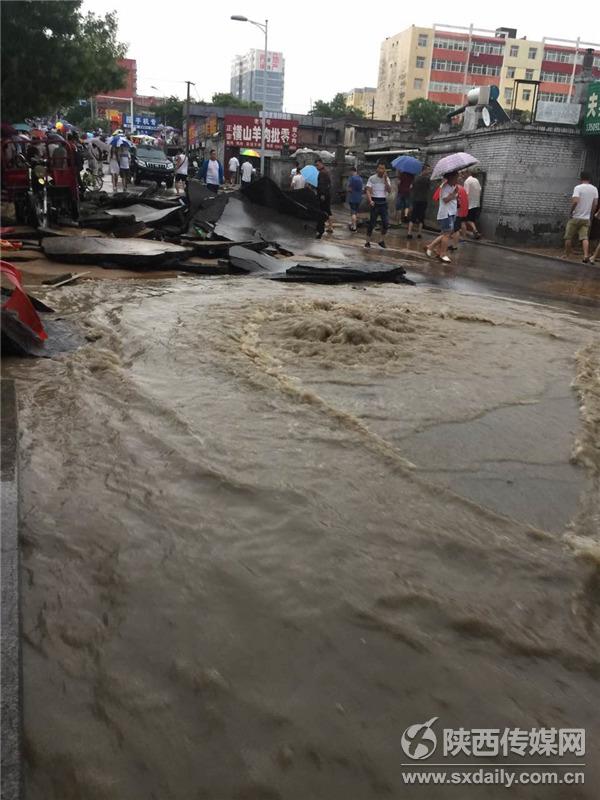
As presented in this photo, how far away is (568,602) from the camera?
2500 millimetres

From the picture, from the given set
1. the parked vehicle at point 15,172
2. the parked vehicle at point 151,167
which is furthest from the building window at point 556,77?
the parked vehicle at point 15,172

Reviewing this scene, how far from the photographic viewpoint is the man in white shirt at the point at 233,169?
32.8m

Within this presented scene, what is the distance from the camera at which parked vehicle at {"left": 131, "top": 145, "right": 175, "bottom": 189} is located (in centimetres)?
2981

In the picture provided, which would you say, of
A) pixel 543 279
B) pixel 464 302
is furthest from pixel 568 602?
pixel 543 279

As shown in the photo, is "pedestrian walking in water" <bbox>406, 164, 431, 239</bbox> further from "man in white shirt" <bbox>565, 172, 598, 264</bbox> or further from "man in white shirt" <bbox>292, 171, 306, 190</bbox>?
"man in white shirt" <bbox>565, 172, 598, 264</bbox>

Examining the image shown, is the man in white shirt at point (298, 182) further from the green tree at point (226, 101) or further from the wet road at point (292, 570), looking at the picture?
the green tree at point (226, 101)

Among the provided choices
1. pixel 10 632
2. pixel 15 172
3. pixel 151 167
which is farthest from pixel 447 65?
pixel 10 632

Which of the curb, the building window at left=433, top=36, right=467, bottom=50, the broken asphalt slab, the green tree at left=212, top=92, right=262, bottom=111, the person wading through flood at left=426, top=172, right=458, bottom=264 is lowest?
the curb

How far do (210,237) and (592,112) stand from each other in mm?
11733

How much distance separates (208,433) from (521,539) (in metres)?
1.88

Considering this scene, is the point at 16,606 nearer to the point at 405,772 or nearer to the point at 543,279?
the point at 405,772

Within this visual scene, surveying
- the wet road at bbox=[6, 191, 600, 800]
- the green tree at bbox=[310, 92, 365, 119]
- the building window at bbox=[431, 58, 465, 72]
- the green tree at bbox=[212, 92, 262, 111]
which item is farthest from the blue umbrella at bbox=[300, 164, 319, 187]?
the building window at bbox=[431, 58, 465, 72]

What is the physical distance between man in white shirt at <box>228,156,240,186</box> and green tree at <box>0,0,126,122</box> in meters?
16.3

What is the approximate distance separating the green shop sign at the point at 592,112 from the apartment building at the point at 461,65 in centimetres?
7360
